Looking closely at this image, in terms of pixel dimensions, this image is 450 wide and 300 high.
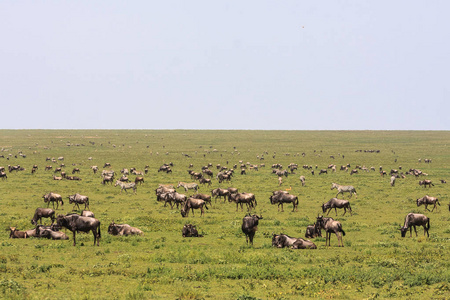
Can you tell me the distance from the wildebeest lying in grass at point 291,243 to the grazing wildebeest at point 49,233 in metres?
10.6

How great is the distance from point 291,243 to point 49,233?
40.6 ft

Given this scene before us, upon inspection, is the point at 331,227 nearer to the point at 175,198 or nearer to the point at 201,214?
the point at 201,214

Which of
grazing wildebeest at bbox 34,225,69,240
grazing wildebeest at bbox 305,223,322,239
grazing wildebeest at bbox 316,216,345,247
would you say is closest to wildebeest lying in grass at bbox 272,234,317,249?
grazing wildebeest at bbox 316,216,345,247

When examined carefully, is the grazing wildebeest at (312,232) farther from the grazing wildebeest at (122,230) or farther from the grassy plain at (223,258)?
the grazing wildebeest at (122,230)

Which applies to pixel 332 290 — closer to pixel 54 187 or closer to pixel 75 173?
pixel 54 187

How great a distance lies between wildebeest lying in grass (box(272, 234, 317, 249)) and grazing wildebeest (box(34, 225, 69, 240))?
34.9 feet

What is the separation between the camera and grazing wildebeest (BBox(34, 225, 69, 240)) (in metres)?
23.4

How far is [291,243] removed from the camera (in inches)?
865

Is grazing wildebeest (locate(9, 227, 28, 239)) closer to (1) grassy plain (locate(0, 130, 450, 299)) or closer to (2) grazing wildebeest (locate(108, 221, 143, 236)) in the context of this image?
(1) grassy plain (locate(0, 130, 450, 299))

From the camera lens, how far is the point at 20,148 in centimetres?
10406

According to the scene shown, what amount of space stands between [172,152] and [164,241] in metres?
76.7

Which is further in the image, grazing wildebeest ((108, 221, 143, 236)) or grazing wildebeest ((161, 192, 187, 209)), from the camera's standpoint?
grazing wildebeest ((161, 192, 187, 209))

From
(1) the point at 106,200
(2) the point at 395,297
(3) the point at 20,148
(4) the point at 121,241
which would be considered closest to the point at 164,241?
(4) the point at 121,241

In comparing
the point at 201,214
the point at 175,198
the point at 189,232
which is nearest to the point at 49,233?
the point at 189,232
